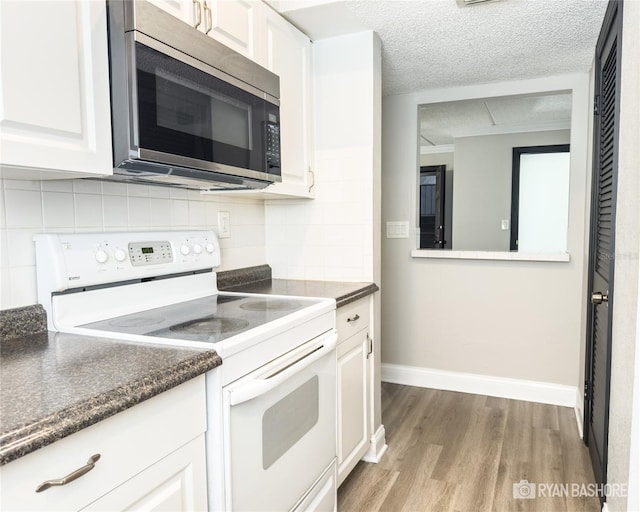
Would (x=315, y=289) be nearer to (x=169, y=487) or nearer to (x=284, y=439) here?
(x=284, y=439)

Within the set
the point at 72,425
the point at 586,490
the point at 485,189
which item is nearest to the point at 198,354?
the point at 72,425

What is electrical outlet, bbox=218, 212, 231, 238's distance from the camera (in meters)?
2.12

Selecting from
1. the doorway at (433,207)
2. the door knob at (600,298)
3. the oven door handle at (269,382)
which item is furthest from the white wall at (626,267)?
the doorway at (433,207)

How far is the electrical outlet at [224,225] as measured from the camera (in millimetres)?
2115

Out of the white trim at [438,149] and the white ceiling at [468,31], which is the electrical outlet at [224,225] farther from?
the white trim at [438,149]

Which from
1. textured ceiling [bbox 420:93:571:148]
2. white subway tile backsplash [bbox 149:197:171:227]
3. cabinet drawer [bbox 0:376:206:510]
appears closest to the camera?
cabinet drawer [bbox 0:376:206:510]

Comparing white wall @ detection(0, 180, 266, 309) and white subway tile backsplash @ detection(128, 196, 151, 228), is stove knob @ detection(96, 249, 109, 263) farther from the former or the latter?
white subway tile backsplash @ detection(128, 196, 151, 228)

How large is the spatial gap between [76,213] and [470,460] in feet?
6.77

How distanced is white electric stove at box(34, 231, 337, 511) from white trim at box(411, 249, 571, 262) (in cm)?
160

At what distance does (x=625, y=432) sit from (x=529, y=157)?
454 cm

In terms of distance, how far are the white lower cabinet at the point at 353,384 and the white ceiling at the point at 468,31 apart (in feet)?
4.15

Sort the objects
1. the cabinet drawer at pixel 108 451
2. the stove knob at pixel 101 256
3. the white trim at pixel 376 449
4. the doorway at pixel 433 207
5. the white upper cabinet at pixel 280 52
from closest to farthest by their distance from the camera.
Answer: the cabinet drawer at pixel 108 451 < the stove knob at pixel 101 256 < the white upper cabinet at pixel 280 52 < the white trim at pixel 376 449 < the doorway at pixel 433 207

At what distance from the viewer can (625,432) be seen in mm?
1379

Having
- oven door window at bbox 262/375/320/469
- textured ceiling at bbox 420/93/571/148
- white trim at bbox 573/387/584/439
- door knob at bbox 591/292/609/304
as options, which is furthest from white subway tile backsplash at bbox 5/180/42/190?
textured ceiling at bbox 420/93/571/148
